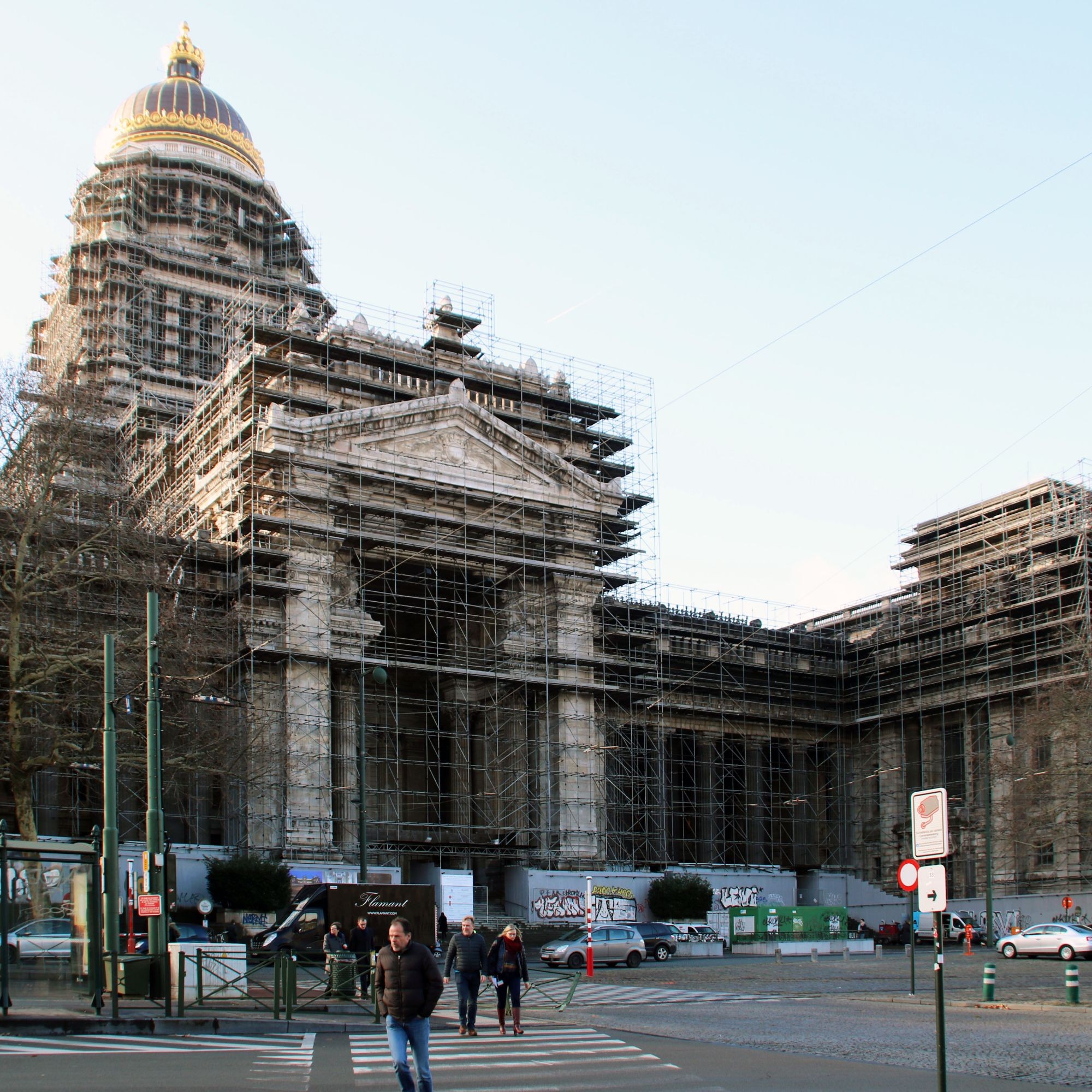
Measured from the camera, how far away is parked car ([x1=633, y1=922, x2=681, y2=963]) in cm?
4912

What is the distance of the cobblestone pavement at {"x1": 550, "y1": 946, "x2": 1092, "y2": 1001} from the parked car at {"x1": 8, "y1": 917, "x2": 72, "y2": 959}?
613 inches

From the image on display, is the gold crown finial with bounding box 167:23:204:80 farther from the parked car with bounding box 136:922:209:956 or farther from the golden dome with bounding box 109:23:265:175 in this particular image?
the parked car with bounding box 136:922:209:956

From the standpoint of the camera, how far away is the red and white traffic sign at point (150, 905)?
24.1 metres

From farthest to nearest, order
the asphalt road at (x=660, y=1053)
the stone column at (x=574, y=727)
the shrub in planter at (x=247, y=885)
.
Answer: the stone column at (x=574, y=727)
the shrub in planter at (x=247, y=885)
the asphalt road at (x=660, y=1053)

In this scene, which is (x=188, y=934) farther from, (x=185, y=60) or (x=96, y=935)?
(x=185, y=60)

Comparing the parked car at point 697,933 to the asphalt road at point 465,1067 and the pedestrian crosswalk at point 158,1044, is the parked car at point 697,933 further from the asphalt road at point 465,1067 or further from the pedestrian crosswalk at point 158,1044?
the pedestrian crosswalk at point 158,1044

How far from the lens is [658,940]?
49.4m

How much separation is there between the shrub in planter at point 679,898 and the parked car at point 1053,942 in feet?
41.0

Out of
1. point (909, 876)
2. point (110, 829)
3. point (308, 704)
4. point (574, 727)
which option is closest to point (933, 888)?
point (909, 876)

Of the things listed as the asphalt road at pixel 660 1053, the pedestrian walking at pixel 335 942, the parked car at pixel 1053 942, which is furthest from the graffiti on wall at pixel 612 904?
the asphalt road at pixel 660 1053

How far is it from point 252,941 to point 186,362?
48.9 meters

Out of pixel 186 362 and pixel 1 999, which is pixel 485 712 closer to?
pixel 186 362

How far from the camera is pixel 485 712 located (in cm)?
6094

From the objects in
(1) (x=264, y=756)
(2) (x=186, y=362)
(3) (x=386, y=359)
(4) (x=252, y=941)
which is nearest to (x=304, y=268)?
(2) (x=186, y=362)
